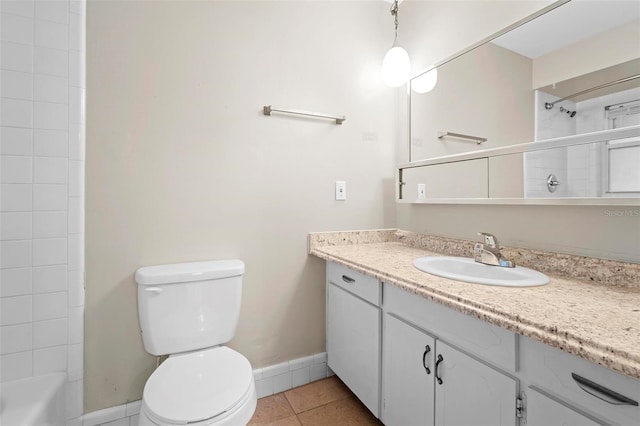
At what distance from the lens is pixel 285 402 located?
5.28 ft

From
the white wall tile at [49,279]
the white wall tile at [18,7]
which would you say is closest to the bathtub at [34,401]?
the white wall tile at [49,279]

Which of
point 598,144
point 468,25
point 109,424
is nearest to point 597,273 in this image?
point 598,144

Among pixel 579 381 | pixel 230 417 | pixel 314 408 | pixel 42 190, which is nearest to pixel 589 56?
pixel 579 381

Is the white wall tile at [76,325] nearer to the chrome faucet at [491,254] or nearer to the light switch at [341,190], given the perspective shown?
the light switch at [341,190]

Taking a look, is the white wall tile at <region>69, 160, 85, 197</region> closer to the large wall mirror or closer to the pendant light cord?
the large wall mirror

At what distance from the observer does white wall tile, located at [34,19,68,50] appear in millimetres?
1197

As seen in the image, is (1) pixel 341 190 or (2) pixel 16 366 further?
(1) pixel 341 190

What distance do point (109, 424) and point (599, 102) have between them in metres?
2.41

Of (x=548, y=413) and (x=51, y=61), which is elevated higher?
(x=51, y=61)

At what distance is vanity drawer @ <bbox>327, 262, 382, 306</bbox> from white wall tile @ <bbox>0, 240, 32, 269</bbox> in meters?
1.35

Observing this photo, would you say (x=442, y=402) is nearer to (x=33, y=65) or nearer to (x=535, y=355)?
(x=535, y=355)

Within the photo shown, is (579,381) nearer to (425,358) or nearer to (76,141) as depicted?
(425,358)

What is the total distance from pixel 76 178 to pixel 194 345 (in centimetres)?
89

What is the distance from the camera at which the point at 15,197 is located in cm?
117
